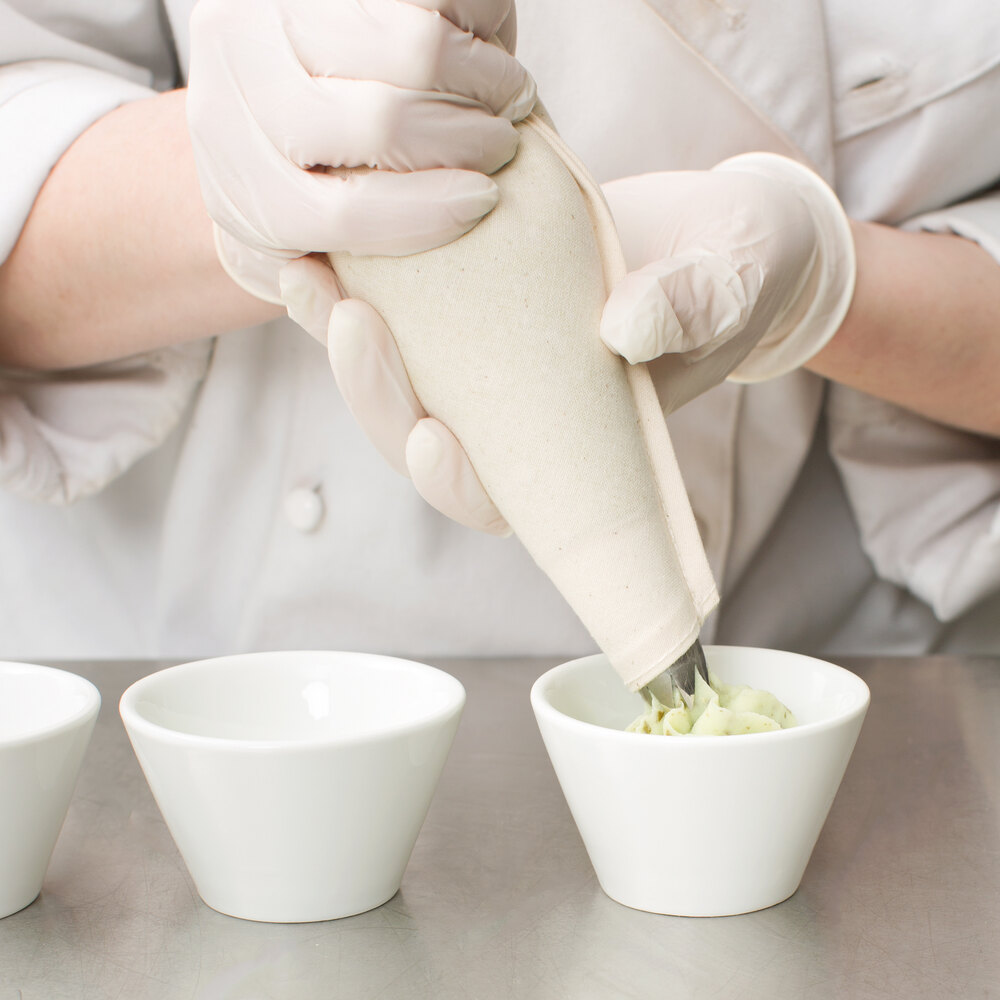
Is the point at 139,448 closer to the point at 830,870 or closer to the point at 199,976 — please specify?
the point at 199,976

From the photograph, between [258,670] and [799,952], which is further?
[258,670]

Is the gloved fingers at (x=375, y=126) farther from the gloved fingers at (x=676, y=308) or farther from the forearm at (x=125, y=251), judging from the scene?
the forearm at (x=125, y=251)

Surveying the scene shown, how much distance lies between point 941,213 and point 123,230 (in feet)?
2.13

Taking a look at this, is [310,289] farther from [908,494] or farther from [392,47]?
[908,494]

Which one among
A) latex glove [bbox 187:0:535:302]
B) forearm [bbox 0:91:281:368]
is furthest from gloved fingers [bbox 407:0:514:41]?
forearm [bbox 0:91:281:368]

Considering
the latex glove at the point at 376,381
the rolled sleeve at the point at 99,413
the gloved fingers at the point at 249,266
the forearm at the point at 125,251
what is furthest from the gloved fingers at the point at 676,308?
the rolled sleeve at the point at 99,413

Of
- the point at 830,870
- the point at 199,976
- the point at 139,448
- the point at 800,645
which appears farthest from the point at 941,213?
the point at 199,976

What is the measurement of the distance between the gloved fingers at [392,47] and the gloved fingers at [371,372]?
11 cm

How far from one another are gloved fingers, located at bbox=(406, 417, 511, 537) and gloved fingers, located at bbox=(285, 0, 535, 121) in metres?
0.16

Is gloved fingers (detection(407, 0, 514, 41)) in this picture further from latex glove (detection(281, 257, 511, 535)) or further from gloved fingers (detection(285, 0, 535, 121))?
latex glove (detection(281, 257, 511, 535))

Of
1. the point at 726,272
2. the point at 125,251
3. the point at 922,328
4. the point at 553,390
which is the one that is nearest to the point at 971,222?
the point at 922,328

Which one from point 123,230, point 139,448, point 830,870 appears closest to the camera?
point 830,870

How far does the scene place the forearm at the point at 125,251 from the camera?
0.75 m

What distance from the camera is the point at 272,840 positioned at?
0.50 meters
